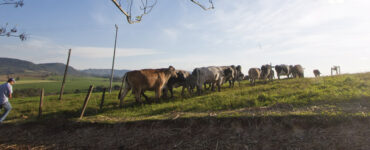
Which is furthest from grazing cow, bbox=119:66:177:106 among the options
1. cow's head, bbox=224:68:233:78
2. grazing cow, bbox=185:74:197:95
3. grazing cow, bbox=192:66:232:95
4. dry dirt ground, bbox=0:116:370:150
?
cow's head, bbox=224:68:233:78

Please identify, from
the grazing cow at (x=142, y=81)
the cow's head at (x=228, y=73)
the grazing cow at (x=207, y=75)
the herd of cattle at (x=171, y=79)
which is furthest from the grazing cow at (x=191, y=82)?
the cow's head at (x=228, y=73)

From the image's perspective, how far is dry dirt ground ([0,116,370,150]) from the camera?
203 inches

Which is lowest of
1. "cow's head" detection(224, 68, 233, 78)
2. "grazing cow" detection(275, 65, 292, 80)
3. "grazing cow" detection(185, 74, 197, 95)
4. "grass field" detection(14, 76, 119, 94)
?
"grass field" detection(14, 76, 119, 94)

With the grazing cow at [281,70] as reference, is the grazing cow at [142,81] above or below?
below

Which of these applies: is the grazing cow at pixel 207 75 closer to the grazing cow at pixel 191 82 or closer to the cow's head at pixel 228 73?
the grazing cow at pixel 191 82

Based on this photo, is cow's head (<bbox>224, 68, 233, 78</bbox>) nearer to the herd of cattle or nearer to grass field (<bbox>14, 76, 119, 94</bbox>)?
the herd of cattle

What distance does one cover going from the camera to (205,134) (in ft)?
20.2

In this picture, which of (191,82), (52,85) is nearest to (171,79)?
(191,82)

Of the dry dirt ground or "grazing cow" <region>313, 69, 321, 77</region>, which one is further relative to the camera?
"grazing cow" <region>313, 69, 321, 77</region>

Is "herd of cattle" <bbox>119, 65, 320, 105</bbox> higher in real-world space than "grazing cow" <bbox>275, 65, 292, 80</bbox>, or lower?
lower

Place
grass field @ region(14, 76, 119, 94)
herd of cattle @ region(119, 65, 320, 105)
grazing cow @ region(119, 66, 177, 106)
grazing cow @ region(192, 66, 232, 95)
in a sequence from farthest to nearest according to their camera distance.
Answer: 1. grass field @ region(14, 76, 119, 94)
2. grazing cow @ region(192, 66, 232, 95)
3. herd of cattle @ region(119, 65, 320, 105)
4. grazing cow @ region(119, 66, 177, 106)

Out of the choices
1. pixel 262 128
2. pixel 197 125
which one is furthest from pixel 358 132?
pixel 197 125

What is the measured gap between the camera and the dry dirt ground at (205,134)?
5.16 m

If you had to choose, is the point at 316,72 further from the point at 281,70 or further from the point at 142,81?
the point at 142,81
